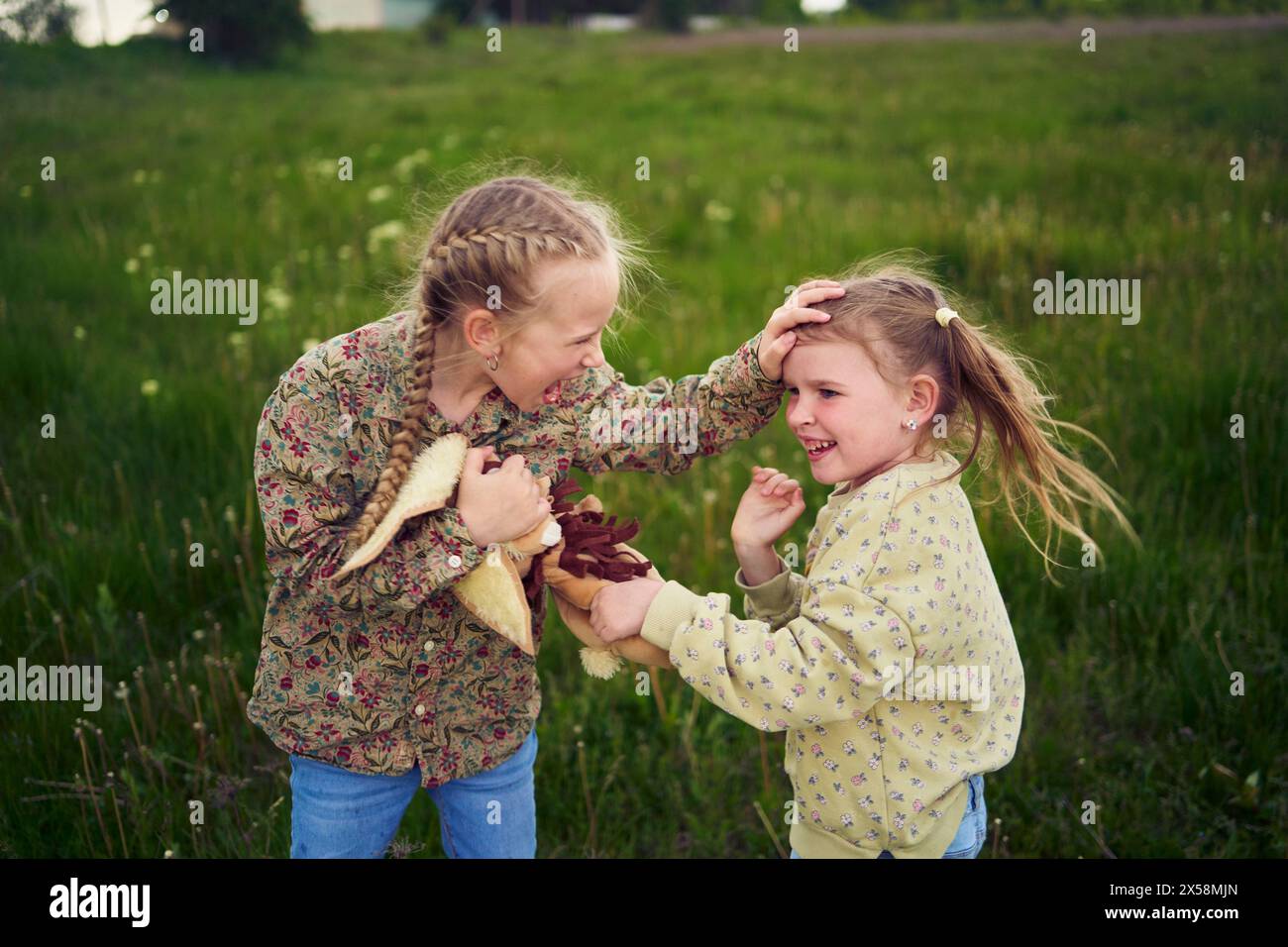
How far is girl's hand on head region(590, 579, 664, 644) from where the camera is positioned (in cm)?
227

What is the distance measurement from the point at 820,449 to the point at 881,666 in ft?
1.59

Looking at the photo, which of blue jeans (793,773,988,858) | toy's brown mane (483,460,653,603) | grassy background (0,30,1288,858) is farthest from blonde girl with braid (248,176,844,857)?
blue jeans (793,773,988,858)

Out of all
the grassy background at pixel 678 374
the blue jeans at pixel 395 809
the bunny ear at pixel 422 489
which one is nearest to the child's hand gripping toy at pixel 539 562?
the bunny ear at pixel 422 489

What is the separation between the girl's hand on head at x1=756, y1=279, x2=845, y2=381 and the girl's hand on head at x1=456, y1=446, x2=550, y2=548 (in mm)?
567

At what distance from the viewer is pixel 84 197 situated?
7984 millimetres

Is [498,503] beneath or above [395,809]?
above

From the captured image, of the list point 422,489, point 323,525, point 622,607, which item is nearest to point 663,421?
point 622,607

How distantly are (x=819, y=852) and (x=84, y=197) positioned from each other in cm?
765

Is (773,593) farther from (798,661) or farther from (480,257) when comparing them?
(480,257)

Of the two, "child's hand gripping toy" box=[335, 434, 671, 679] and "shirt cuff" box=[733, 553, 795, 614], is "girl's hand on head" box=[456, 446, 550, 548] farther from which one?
"shirt cuff" box=[733, 553, 795, 614]

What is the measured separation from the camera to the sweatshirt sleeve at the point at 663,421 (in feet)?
8.27

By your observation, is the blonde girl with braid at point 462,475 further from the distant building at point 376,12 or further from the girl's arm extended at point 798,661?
the distant building at point 376,12

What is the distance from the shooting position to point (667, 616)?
2221 mm
